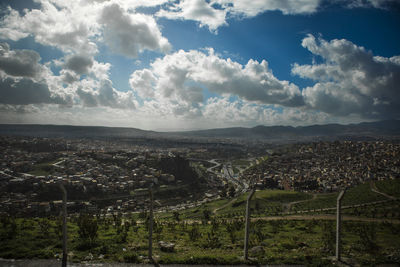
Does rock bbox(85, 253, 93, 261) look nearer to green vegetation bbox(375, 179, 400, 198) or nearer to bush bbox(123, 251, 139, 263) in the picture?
bush bbox(123, 251, 139, 263)

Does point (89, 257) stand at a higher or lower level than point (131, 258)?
lower

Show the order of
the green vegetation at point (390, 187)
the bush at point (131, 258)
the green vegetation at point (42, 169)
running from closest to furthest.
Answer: the bush at point (131, 258), the green vegetation at point (390, 187), the green vegetation at point (42, 169)

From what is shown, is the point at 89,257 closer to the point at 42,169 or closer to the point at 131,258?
the point at 131,258

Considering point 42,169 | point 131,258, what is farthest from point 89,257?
point 42,169

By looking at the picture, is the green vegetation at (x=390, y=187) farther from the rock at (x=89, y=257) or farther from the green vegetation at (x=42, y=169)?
the green vegetation at (x=42, y=169)

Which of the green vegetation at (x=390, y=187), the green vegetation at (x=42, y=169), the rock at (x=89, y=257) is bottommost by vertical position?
the green vegetation at (x=42, y=169)

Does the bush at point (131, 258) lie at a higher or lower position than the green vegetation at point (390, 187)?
higher

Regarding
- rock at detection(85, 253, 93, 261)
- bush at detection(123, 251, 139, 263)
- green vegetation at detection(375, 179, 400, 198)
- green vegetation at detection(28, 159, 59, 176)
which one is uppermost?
bush at detection(123, 251, 139, 263)

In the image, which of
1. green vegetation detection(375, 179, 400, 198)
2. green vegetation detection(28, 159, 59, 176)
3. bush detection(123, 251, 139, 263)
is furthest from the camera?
green vegetation detection(28, 159, 59, 176)

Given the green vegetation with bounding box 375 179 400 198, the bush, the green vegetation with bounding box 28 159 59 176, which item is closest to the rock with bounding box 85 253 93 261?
the bush

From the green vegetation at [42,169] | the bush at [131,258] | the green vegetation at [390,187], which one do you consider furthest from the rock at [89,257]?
the green vegetation at [42,169]

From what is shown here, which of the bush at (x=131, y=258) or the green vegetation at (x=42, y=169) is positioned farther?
the green vegetation at (x=42, y=169)

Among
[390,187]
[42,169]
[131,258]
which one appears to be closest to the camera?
[131,258]

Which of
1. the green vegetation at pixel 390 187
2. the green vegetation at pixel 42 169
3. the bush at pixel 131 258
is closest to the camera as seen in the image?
the bush at pixel 131 258
